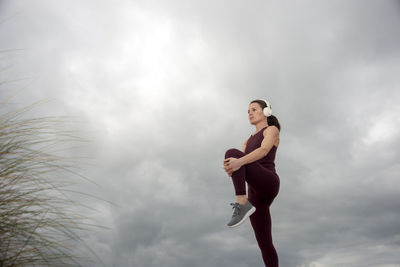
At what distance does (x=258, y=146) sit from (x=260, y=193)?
67cm

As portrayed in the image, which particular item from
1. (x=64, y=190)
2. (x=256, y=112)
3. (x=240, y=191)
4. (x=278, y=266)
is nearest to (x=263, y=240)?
(x=278, y=266)

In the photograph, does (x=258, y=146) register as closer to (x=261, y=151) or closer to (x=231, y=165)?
(x=261, y=151)

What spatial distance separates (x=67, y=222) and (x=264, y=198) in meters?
2.74

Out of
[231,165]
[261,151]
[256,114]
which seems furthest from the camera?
[256,114]

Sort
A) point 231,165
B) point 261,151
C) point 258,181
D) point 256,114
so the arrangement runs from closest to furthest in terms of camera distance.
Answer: point 231,165, point 258,181, point 261,151, point 256,114

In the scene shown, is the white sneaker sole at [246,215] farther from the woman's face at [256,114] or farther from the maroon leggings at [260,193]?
the woman's face at [256,114]

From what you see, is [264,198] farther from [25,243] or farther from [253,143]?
[25,243]

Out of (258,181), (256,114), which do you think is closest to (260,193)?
(258,181)

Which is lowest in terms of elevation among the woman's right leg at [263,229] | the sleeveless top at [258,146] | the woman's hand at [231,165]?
the woman's right leg at [263,229]

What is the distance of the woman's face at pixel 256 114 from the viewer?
511 centimetres

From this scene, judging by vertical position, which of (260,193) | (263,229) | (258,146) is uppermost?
(258,146)

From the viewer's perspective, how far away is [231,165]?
421cm

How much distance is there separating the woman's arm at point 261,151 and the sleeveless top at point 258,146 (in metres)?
0.10

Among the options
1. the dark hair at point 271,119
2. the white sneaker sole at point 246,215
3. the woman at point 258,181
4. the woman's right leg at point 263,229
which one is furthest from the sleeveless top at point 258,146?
the white sneaker sole at point 246,215
